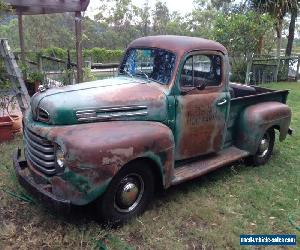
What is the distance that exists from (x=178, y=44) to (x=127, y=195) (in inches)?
78.6

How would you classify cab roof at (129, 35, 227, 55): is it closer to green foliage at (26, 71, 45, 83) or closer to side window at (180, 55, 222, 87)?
side window at (180, 55, 222, 87)

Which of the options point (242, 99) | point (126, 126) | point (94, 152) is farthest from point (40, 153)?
point (242, 99)

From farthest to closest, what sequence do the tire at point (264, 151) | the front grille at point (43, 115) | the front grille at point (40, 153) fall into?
the tire at point (264, 151) → the front grille at point (43, 115) → the front grille at point (40, 153)

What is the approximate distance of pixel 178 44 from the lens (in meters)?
4.73

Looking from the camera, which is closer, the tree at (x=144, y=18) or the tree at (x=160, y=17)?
the tree at (x=144, y=18)

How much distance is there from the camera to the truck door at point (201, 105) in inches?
183

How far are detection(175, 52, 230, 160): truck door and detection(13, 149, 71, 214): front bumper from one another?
1.67 metres

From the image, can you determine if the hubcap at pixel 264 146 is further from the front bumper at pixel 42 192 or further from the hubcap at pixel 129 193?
the front bumper at pixel 42 192

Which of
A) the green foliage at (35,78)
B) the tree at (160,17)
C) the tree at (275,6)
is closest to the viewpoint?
the green foliage at (35,78)

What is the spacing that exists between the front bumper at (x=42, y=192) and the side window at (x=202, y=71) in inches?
82.5

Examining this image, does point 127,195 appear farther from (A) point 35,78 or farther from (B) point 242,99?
(A) point 35,78

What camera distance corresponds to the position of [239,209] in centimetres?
459

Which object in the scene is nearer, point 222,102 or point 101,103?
point 101,103

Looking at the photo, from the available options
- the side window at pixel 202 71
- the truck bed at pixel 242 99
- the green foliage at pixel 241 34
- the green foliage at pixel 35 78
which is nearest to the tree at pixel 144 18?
the green foliage at pixel 241 34
